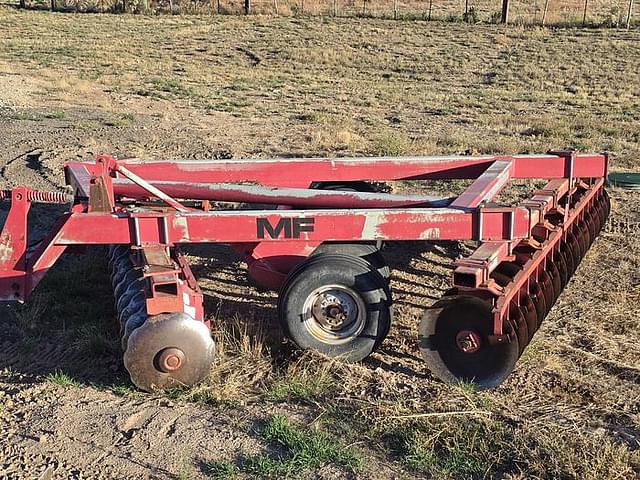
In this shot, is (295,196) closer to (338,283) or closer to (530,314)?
(338,283)

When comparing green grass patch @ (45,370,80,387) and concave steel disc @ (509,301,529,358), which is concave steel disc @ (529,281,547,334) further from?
green grass patch @ (45,370,80,387)

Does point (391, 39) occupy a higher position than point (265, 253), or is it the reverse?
point (391, 39)

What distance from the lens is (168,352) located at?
389cm

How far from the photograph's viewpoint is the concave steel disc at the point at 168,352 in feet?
12.7

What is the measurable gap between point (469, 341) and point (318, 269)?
0.92m

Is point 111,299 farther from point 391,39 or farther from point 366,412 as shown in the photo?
point 391,39

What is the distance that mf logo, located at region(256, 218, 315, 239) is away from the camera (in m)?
4.28

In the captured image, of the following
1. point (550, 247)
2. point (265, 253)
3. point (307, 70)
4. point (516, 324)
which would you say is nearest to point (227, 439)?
point (265, 253)

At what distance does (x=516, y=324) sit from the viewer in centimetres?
421

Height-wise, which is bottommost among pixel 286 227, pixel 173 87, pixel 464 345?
pixel 464 345

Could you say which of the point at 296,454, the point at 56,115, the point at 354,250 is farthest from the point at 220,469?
the point at 56,115

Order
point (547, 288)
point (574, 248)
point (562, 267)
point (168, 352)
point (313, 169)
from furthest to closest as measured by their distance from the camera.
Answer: point (313, 169)
point (574, 248)
point (562, 267)
point (547, 288)
point (168, 352)

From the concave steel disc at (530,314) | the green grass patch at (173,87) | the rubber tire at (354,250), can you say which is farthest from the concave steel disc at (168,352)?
the green grass patch at (173,87)

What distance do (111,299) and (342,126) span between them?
779cm
